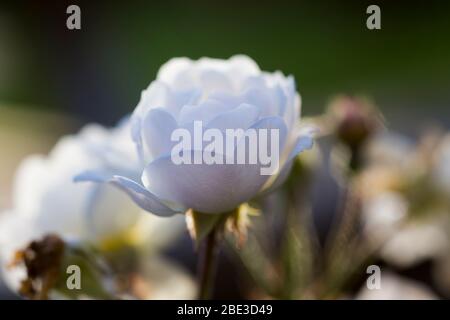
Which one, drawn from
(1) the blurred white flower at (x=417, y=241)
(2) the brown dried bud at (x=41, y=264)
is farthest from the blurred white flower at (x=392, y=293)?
(2) the brown dried bud at (x=41, y=264)

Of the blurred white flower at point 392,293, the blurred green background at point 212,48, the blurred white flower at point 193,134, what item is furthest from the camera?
the blurred green background at point 212,48

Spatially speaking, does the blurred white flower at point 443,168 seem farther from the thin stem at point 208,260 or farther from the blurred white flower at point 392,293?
the thin stem at point 208,260

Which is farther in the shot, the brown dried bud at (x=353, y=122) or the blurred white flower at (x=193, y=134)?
the brown dried bud at (x=353, y=122)

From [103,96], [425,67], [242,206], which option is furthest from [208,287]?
[425,67]

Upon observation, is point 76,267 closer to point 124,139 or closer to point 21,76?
point 124,139

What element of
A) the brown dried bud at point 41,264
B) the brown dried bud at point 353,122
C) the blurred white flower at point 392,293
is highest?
the brown dried bud at point 353,122

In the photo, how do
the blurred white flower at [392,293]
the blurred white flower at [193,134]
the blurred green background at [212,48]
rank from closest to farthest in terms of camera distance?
the blurred white flower at [193,134]
the blurred white flower at [392,293]
the blurred green background at [212,48]

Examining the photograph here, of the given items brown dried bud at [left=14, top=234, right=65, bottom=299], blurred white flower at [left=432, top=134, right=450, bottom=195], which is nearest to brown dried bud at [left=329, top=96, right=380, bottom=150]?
blurred white flower at [left=432, top=134, right=450, bottom=195]
